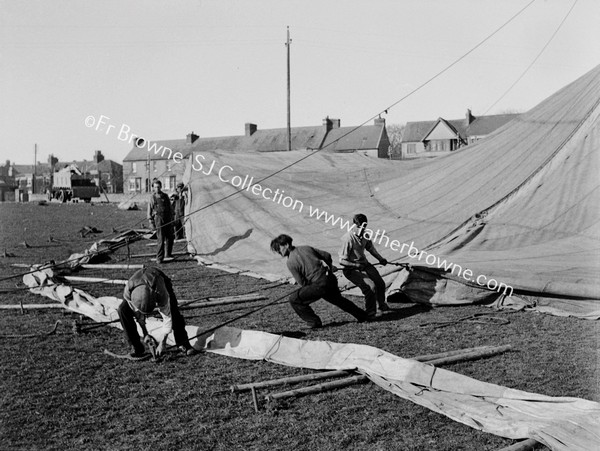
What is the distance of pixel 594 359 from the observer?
611 cm

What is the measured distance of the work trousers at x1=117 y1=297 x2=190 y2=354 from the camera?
6156 millimetres

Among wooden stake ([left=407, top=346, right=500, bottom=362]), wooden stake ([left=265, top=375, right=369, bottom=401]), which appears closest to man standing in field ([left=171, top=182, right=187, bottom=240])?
wooden stake ([left=407, top=346, right=500, bottom=362])

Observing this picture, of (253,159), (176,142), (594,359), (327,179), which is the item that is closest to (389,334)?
(594,359)

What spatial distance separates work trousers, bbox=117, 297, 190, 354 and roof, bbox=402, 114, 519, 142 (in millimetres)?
49302

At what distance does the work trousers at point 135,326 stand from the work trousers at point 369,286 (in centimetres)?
264

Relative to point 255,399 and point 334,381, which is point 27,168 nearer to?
point 334,381

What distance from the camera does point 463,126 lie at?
57000 mm

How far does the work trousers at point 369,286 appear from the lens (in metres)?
8.04

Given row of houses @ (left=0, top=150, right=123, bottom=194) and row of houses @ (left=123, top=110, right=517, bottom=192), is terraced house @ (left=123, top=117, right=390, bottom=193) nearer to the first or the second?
row of houses @ (left=123, top=110, right=517, bottom=192)

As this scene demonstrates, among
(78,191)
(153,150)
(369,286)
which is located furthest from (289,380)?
(153,150)

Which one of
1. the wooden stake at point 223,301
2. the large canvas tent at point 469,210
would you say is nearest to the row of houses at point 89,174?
the large canvas tent at point 469,210

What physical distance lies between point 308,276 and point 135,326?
7.03 ft

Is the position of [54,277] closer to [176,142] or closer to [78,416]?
[78,416]

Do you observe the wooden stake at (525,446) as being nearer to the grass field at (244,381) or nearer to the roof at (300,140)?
the grass field at (244,381)
